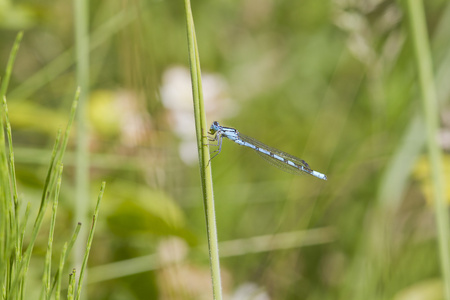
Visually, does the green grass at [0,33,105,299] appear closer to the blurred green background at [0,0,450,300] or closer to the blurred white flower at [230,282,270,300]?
the blurred green background at [0,0,450,300]

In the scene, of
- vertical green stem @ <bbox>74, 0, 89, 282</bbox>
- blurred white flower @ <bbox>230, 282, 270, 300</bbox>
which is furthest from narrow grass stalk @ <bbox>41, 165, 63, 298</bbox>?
blurred white flower @ <bbox>230, 282, 270, 300</bbox>

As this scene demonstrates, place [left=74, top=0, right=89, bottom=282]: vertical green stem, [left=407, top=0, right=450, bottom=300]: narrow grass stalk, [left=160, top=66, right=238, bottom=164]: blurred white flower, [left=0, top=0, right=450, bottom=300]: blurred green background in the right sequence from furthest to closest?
[left=160, top=66, right=238, bottom=164]: blurred white flower < [left=0, top=0, right=450, bottom=300]: blurred green background < [left=74, top=0, right=89, bottom=282]: vertical green stem < [left=407, top=0, right=450, bottom=300]: narrow grass stalk

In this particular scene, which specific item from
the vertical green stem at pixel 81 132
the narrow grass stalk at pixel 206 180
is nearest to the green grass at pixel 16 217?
the narrow grass stalk at pixel 206 180

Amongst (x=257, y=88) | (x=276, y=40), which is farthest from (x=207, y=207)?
(x=276, y=40)

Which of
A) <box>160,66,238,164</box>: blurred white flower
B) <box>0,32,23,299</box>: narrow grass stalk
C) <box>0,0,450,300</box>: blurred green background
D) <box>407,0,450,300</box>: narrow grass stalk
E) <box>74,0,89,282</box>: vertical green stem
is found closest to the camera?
<box>0,32,23,299</box>: narrow grass stalk

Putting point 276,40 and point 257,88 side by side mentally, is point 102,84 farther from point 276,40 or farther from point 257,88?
point 276,40

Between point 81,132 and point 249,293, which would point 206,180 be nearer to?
point 81,132

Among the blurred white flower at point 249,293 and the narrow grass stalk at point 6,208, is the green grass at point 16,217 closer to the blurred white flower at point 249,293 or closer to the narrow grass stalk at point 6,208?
the narrow grass stalk at point 6,208

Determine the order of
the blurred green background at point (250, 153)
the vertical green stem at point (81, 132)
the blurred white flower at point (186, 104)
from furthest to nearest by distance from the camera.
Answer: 1. the blurred white flower at point (186, 104)
2. the blurred green background at point (250, 153)
3. the vertical green stem at point (81, 132)
